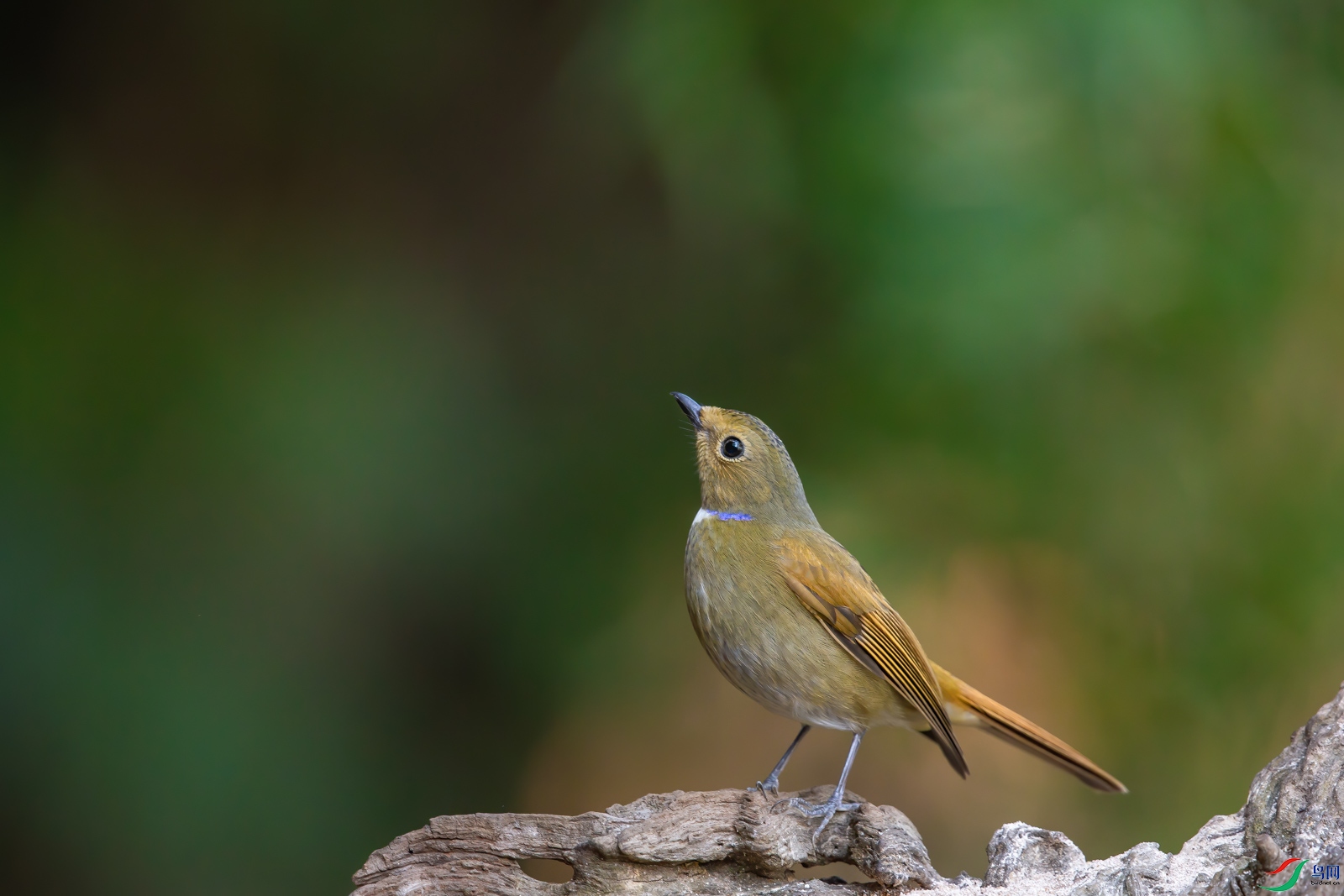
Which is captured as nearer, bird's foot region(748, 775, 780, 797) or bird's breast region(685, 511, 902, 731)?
bird's foot region(748, 775, 780, 797)

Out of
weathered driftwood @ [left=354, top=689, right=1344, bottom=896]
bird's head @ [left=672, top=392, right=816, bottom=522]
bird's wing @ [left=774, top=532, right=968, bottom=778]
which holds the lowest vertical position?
weathered driftwood @ [left=354, top=689, right=1344, bottom=896]

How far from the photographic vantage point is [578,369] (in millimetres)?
4855

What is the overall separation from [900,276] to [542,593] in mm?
1970

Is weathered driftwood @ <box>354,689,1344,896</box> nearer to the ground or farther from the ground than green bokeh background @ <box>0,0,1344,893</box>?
nearer to the ground

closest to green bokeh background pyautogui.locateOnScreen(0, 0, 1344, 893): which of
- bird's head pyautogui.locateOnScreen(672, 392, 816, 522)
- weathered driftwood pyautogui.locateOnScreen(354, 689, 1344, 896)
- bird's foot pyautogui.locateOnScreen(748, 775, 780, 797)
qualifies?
bird's head pyautogui.locateOnScreen(672, 392, 816, 522)

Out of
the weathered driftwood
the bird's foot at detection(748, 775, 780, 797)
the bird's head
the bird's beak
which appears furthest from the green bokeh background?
the weathered driftwood

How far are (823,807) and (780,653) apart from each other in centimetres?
46

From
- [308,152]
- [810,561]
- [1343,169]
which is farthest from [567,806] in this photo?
[1343,169]

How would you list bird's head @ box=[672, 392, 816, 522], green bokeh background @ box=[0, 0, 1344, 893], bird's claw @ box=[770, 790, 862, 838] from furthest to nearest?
bird's head @ box=[672, 392, 816, 522] < green bokeh background @ box=[0, 0, 1344, 893] < bird's claw @ box=[770, 790, 862, 838]

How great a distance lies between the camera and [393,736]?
460 cm

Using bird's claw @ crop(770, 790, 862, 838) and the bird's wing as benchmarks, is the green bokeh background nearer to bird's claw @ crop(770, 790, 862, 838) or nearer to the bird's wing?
the bird's wing

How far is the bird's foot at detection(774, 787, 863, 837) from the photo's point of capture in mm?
3082

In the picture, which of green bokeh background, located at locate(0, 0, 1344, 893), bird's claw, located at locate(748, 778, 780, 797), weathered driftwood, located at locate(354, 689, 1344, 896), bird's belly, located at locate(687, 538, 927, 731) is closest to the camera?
weathered driftwood, located at locate(354, 689, 1344, 896)

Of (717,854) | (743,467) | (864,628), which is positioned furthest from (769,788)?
(743,467)
